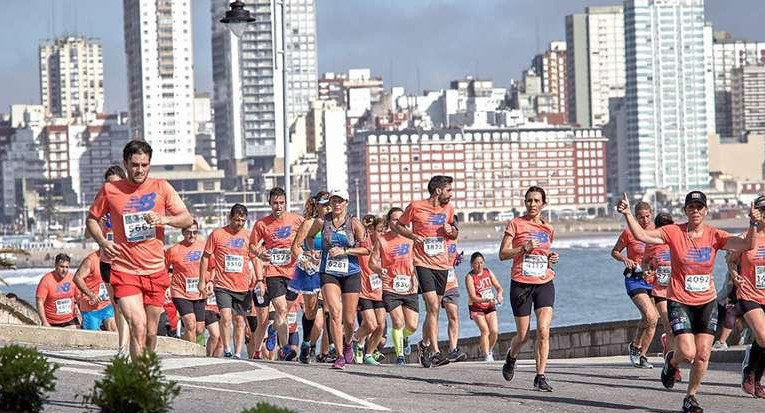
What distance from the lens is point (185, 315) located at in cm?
2027

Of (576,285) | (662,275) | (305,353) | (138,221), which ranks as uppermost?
(138,221)

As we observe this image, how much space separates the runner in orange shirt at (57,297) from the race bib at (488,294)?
460cm

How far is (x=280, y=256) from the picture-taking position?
19.2m

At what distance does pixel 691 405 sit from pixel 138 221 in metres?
3.92

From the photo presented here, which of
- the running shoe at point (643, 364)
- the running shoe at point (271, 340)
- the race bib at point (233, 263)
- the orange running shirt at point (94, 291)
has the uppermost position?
the race bib at point (233, 263)

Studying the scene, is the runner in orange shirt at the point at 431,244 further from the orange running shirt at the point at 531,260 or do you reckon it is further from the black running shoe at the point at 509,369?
the orange running shirt at the point at 531,260

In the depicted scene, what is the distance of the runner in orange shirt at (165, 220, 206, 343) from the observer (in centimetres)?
2000

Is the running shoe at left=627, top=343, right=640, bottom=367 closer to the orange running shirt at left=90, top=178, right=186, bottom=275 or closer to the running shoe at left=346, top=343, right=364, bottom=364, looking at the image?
the running shoe at left=346, top=343, right=364, bottom=364

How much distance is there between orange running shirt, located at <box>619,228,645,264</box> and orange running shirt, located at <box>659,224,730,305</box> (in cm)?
457

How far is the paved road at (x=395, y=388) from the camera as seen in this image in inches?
517

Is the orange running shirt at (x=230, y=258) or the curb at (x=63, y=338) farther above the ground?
the orange running shirt at (x=230, y=258)

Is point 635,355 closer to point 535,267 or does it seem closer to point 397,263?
point 397,263

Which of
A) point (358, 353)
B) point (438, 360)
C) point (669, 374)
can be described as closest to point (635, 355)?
point (438, 360)

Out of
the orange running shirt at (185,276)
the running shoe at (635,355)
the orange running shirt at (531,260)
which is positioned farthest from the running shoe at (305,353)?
the orange running shirt at (531,260)
